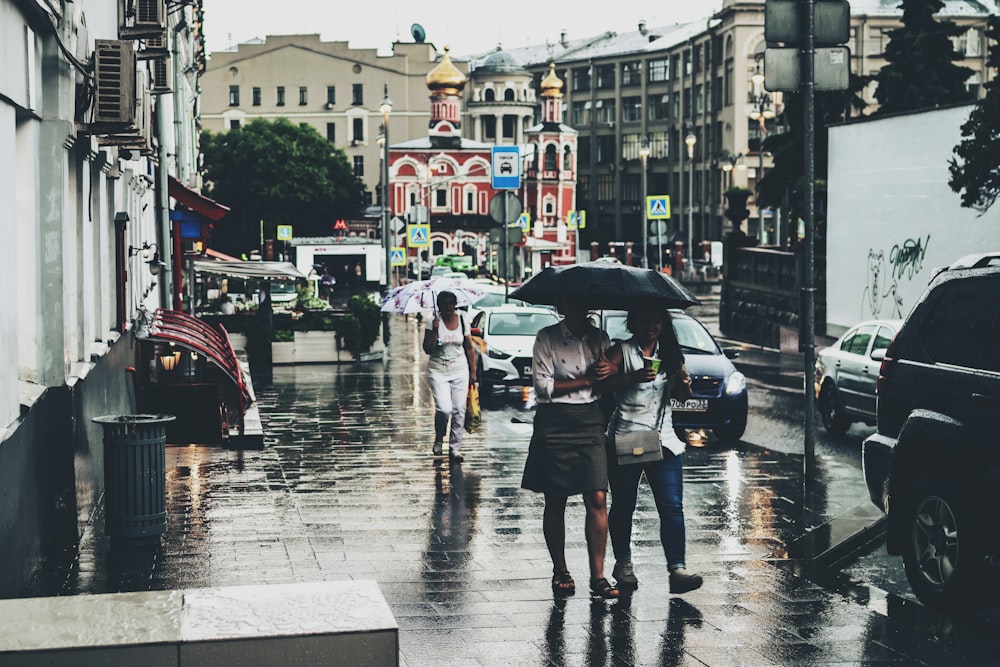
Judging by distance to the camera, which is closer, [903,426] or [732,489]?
[903,426]

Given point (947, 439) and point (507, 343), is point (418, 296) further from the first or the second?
point (947, 439)

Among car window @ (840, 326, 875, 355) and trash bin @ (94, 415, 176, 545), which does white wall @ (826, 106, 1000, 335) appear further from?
trash bin @ (94, 415, 176, 545)

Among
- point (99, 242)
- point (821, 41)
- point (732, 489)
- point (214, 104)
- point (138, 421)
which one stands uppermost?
point (214, 104)

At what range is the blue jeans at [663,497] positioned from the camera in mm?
9117

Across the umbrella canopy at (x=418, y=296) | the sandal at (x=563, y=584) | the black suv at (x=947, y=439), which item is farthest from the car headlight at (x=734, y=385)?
the sandal at (x=563, y=584)

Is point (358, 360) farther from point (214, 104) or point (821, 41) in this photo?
point (214, 104)

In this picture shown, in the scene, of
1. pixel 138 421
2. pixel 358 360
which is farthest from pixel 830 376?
pixel 358 360

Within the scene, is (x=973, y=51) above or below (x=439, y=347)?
above

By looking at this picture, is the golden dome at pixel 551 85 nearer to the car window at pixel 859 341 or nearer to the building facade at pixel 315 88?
the building facade at pixel 315 88

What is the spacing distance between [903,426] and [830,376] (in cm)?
1061

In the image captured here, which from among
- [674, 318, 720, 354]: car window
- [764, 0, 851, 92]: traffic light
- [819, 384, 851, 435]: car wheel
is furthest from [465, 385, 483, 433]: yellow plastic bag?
[819, 384, 851, 435]: car wheel

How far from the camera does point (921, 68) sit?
5791 cm

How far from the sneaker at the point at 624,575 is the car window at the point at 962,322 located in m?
2.17

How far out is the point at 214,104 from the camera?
13725 centimetres
